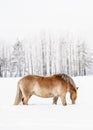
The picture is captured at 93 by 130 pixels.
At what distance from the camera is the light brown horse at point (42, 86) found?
16.7ft

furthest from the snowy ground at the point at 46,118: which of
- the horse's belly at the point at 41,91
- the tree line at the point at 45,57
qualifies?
the tree line at the point at 45,57

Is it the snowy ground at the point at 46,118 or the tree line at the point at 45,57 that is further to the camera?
the tree line at the point at 45,57

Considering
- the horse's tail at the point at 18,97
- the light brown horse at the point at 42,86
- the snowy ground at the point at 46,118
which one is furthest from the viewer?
the horse's tail at the point at 18,97

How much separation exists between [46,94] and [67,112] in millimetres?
1092

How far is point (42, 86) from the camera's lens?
202 inches

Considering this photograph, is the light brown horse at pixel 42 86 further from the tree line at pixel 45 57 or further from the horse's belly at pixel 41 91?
the tree line at pixel 45 57

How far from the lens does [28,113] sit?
4.04 m

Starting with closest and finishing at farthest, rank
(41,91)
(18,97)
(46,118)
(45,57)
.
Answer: (46,118)
(41,91)
(18,97)
(45,57)

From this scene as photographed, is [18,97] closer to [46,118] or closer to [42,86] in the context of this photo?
[42,86]

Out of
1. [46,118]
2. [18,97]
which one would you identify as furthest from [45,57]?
[46,118]

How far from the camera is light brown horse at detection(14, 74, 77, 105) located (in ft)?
16.7

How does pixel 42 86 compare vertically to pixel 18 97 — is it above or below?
above

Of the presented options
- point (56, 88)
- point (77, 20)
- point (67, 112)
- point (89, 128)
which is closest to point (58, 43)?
point (77, 20)

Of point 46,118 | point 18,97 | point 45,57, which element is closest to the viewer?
point 46,118
